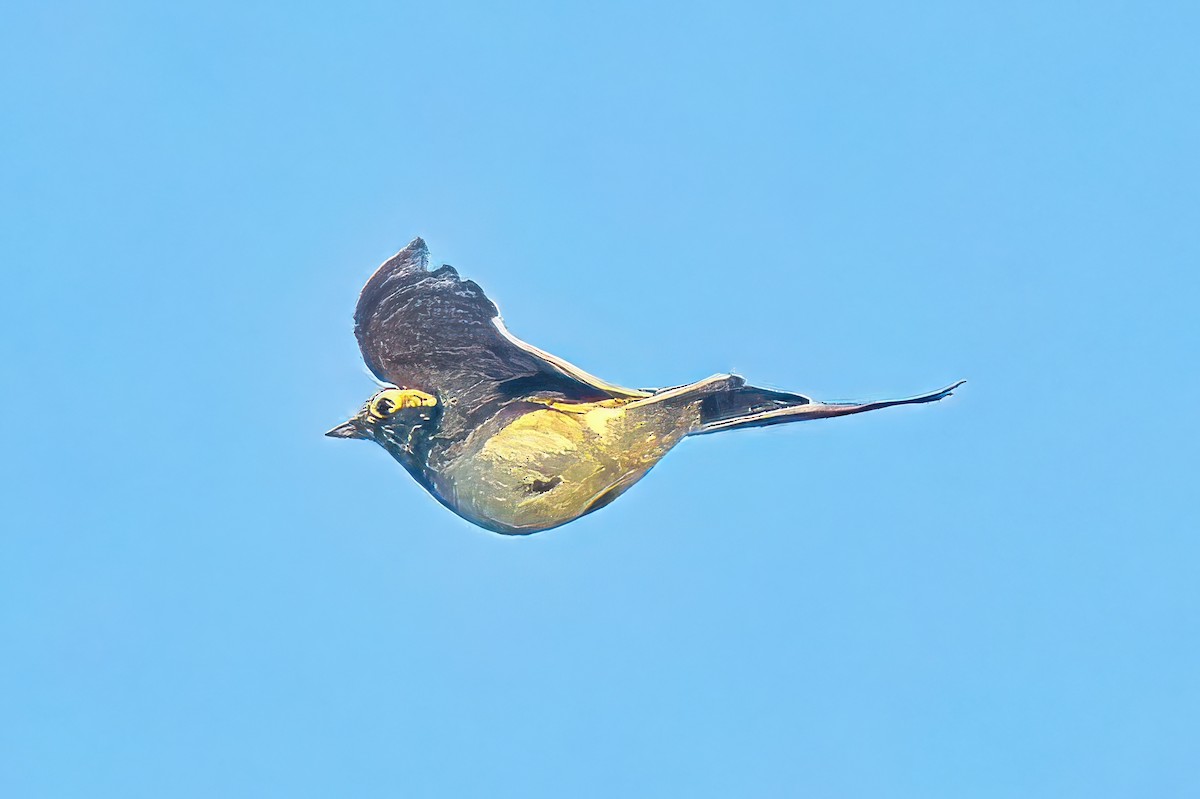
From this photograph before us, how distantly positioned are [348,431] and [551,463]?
2.14 meters

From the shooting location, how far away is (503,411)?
12367 mm

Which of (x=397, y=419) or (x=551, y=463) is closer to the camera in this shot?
(x=551, y=463)

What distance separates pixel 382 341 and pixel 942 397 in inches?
213

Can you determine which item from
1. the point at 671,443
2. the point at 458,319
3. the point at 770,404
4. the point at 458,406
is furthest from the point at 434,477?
the point at 770,404

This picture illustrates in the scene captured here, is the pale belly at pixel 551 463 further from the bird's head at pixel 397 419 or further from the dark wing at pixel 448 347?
the bird's head at pixel 397 419

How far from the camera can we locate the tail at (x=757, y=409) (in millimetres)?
12141

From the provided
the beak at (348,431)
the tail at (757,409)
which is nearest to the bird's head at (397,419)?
the beak at (348,431)

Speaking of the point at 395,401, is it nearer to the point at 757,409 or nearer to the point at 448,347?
the point at 448,347

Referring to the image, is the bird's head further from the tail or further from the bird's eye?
the tail

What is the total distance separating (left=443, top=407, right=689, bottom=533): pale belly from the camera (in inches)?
476

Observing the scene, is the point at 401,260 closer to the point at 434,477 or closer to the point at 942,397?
the point at 434,477

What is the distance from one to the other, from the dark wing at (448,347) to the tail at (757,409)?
0.75 m

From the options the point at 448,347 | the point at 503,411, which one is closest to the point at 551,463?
the point at 503,411

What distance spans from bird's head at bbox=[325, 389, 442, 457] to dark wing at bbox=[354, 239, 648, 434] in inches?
5.3
